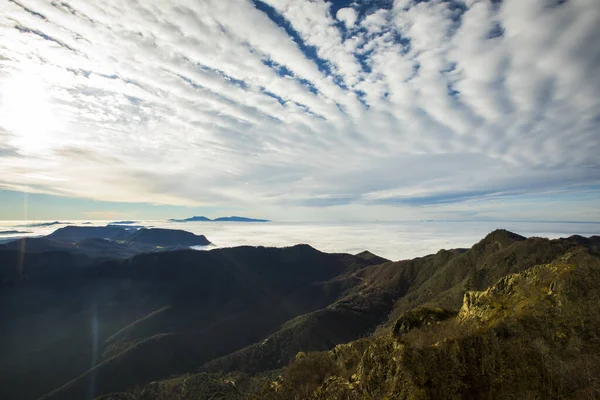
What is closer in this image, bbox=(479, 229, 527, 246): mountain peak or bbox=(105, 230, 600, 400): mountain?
bbox=(105, 230, 600, 400): mountain

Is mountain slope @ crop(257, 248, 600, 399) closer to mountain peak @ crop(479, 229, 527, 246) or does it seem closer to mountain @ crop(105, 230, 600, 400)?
mountain @ crop(105, 230, 600, 400)

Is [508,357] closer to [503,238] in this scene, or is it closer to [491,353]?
[491,353]

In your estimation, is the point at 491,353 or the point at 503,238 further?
the point at 503,238

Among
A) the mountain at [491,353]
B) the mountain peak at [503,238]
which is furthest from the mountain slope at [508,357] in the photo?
the mountain peak at [503,238]

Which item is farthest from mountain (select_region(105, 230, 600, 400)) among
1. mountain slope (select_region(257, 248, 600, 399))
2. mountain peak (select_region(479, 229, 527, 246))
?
mountain peak (select_region(479, 229, 527, 246))

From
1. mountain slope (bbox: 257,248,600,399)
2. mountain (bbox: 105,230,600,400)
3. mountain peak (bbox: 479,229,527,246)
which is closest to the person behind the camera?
mountain slope (bbox: 257,248,600,399)

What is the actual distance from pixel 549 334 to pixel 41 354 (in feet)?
834

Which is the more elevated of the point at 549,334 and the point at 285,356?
the point at 549,334

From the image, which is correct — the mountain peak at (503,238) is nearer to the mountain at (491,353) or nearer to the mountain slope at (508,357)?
the mountain at (491,353)

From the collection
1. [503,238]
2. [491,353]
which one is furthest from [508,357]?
[503,238]

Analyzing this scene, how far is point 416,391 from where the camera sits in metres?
18.0

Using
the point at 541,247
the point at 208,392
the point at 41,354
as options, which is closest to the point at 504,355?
the point at 208,392

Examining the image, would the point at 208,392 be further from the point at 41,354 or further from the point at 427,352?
the point at 41,354

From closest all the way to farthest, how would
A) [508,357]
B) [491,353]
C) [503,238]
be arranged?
1. [508,357]
2. [491,353]
3. [503,238]
